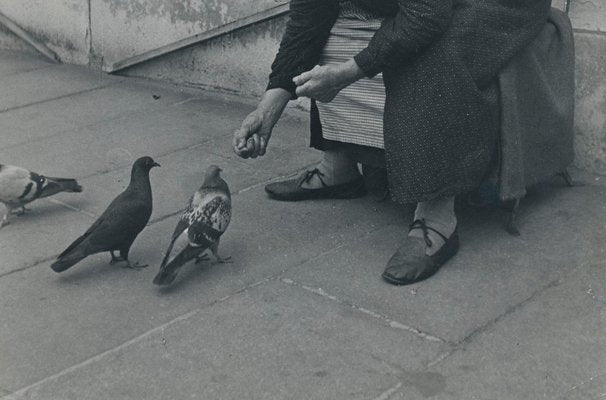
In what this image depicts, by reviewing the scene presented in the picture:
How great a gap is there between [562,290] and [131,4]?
4.41 m

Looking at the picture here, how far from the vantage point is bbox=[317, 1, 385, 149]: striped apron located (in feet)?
14.4

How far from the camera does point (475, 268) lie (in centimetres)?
409

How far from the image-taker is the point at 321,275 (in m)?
4.08

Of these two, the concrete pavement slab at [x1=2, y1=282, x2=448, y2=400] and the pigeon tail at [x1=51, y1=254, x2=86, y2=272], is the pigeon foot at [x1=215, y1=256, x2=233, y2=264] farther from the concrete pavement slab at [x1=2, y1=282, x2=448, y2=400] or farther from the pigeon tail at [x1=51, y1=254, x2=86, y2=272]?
the pigeon tail at [x1=51, y1=254, x2=86, y2=272]

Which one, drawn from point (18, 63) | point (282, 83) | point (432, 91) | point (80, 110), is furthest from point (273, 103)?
→ point (18, 63)

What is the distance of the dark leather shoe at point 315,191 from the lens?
488 cm

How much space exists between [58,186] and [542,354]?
2.63 metres

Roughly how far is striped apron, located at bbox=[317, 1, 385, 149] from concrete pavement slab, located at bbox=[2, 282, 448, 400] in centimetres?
102

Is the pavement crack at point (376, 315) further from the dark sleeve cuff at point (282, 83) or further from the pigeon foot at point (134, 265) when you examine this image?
the dark sleeve cuff at point (282, 83)

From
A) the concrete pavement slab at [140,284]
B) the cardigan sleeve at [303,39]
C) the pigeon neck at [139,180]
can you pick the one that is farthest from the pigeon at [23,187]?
the cardigan sleeve at [303,39]

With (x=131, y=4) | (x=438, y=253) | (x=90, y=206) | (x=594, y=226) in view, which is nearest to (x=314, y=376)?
(x=438, y=253)

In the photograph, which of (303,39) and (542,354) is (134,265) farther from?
(542,354)

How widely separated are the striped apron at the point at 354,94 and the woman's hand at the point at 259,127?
0.86ft

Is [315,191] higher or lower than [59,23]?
higher
